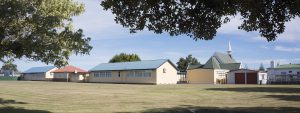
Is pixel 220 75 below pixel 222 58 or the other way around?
below

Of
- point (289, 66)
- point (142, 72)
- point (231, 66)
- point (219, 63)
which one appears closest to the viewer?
point (142, 72)

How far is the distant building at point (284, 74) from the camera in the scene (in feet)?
241

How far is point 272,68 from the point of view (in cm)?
8500

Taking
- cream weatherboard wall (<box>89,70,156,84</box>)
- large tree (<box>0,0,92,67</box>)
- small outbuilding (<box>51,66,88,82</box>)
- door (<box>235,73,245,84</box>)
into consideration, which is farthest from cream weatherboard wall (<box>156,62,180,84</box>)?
large tree (<box>0,0,92,67</box>)

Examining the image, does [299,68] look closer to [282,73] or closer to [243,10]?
[282,73]

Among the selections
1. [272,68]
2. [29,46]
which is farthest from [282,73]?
[29,46]

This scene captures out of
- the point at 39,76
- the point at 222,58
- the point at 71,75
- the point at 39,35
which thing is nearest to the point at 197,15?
the point at 39,35

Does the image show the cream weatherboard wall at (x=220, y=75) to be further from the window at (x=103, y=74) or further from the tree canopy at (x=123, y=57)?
the tree canopy at (x=123, y=57)

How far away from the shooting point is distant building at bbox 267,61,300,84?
7350cm

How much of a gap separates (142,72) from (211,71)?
548 inches

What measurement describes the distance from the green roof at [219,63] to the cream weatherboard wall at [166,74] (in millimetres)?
9676

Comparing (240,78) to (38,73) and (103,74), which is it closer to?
(103,74)

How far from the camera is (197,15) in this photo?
12695 mm

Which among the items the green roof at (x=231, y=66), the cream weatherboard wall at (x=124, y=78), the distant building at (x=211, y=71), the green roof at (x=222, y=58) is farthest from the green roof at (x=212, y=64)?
the cream weatherboard wall at (x=124, y=78)
